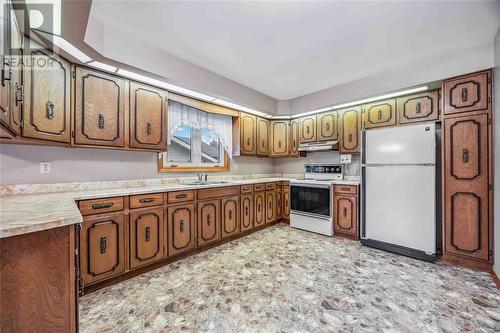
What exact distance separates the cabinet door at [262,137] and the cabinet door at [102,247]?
2.71 meters

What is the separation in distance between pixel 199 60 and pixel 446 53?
118 inches

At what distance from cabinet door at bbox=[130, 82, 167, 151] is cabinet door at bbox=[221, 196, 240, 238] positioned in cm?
119

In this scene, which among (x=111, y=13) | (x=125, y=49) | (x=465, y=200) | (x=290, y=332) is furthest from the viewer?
(x=465, y=200)

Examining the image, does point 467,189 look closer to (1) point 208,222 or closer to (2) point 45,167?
(1) point 208,222

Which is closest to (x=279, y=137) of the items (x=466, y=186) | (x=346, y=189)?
(x=346, y=189)

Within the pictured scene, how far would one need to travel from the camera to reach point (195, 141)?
3.60 metres

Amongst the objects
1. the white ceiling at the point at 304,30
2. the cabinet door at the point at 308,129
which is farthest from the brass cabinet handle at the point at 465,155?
the cabinet door at the point at 308,129

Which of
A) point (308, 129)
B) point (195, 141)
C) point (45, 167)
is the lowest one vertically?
point (45, 167)

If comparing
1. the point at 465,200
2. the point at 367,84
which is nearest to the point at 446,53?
the point at 367,84

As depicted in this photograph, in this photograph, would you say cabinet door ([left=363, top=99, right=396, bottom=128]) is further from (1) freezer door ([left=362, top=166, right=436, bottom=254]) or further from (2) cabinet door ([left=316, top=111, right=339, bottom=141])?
(1) freezer door ([left=362, top=166, right=436, bottom=254])

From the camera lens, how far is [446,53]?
8.48 feet

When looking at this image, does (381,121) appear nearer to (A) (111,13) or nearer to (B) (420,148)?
(B) (420,148)

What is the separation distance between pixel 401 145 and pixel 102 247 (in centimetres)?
361

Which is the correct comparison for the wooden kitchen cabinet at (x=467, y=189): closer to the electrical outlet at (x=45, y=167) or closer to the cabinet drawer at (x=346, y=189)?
the cabinet drawer at (x=346, y=189)
